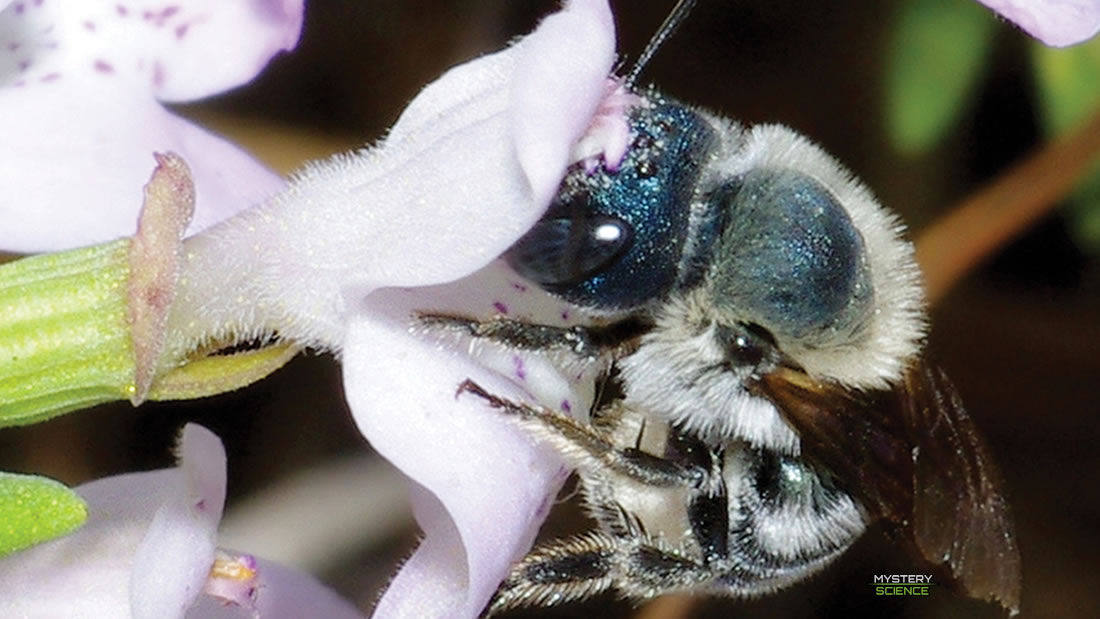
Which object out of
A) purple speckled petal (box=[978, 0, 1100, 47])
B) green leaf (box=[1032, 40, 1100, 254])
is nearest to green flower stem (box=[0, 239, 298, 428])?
purple speckled petal (box=[978, 0, 1100, 47])

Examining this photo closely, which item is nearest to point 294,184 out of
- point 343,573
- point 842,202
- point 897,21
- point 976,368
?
point 842,202

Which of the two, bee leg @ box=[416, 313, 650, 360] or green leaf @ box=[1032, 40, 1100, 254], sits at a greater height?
green leaf @ box=[1032, 40, 1100, 254]

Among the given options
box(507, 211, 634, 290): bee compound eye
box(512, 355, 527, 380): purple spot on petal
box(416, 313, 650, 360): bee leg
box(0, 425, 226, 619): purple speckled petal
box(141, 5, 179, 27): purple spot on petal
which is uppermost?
box(507, 211, 634, 290): bee compound eye

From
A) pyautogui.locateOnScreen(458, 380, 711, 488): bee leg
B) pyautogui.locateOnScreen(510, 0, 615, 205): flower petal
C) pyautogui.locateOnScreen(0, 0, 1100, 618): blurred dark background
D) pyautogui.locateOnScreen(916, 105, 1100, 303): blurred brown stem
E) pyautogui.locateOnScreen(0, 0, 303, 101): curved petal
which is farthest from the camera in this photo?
pyautogui.locateOnScreen(0, 0, 1100, 618): blurred dark background

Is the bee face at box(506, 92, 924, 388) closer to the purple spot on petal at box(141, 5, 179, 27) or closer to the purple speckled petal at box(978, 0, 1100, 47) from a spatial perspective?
the purple speckled petal at box(978, 0, 1100, 47)

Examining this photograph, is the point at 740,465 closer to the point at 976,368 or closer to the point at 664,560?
the point at 664,560

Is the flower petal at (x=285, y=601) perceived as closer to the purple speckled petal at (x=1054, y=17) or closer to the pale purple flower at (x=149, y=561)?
the pale purple flower at (x=149, y=561)

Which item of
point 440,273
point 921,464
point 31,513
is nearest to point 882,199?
point 921,464
